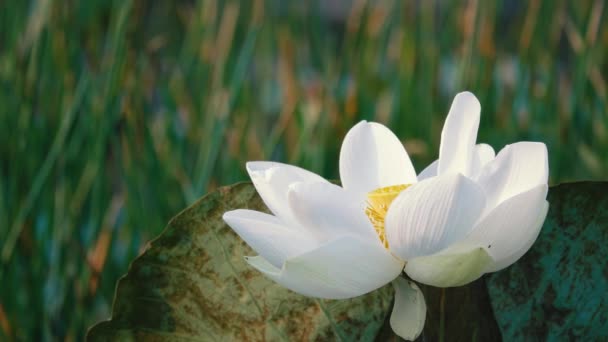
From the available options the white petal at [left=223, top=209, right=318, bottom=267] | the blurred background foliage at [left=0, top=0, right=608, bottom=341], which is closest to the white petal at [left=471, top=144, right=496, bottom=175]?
the white petal at [left=223, top=209, right=318, bottom=267]

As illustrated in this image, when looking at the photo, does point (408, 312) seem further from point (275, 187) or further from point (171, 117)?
point (171, 117)

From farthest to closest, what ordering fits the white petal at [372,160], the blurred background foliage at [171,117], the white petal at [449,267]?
the blurred background foliage at [171,117], the white petal at [372,160], the white petal at [449,267]

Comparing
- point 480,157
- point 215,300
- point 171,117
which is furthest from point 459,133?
point 171,117

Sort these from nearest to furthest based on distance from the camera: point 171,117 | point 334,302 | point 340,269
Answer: point 340,269, point 334,302, point 171,117

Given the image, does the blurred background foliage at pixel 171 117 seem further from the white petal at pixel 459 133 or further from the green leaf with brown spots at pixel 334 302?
the white petal at pixel 459 133

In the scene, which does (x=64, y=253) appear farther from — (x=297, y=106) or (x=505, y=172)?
(x=505, y=172)

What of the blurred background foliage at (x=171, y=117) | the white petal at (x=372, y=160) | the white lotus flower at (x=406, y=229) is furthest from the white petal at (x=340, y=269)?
the blurred background foliage at (x=171, y=117)

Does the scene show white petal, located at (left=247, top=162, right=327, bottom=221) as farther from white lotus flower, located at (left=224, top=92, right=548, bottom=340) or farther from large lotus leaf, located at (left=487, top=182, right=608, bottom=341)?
large lotus leaf, located at (left=487, top=182, right=608, bottom=341)
